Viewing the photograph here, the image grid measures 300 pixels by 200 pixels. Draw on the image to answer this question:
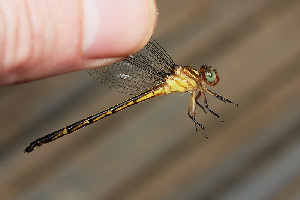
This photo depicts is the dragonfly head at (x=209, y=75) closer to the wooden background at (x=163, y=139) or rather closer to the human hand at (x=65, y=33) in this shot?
the human hand at (x=65, y=33)

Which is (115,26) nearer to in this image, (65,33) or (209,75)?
(65,33)

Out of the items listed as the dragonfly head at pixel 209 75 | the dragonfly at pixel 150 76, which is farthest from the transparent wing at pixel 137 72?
the dragonfly head at pixel 209 75

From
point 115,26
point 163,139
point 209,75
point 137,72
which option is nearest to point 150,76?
point 137,72

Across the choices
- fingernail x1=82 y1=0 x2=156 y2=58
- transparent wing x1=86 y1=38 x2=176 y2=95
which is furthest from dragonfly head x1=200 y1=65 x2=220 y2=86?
fingernail x1=82 y1=0 x2=156 y2=58

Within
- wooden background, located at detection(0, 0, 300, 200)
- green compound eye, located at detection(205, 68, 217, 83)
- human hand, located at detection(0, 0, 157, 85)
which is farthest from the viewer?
wooden background, located at detection(0, 0, 300, 200)

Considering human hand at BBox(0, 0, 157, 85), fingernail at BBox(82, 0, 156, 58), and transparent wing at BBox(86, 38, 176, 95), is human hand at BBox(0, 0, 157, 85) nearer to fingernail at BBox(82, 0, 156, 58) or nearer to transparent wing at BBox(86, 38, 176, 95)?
fingernail at BBox(82, 0, 156, 58)
